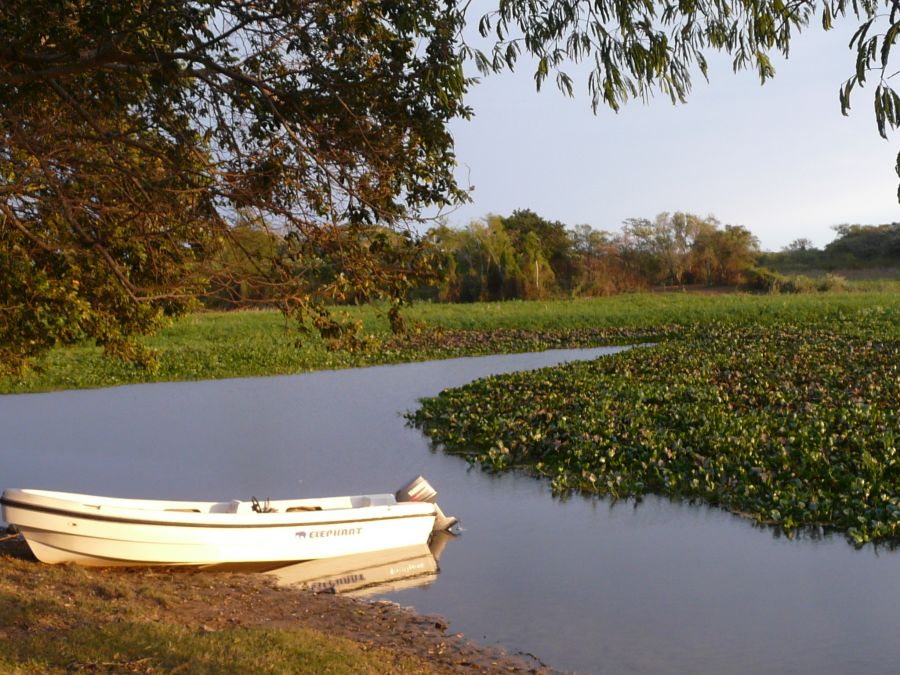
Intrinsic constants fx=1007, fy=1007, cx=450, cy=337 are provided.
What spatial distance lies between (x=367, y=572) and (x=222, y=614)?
8.55 ft

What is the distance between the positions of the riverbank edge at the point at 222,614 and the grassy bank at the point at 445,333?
16.4 metres

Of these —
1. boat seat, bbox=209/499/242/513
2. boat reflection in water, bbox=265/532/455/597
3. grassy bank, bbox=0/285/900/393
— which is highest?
grassy bank, bbox=0/285/900/393

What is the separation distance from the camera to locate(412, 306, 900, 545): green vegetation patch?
12.8 meters

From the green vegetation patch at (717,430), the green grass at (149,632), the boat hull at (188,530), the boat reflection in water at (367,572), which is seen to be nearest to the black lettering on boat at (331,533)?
the boat hull at (188,530)

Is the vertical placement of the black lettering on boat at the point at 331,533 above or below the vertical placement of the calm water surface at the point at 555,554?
above

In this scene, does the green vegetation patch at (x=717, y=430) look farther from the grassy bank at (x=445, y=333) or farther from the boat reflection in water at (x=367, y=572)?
the grassy bank at (x=445, y=333)

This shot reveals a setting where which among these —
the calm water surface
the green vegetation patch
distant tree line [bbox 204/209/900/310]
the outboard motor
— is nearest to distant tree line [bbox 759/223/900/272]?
distant tree line [bbox 204/209/900/310]

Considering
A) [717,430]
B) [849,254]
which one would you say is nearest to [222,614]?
[717,430]

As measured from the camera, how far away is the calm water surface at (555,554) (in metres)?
8.60

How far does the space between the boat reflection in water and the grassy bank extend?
15261 millimetres

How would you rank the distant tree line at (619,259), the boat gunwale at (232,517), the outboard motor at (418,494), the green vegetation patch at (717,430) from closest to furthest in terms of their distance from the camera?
the boat gunwale at (232,517) → the outboard motor at (418,494) → the green vegetation patch at (717,430) → the distant tree line at (619,259)

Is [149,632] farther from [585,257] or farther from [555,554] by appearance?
[585,257]

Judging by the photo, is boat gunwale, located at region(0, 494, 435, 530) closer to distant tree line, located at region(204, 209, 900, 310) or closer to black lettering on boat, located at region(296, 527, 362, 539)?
black lettering on boat, located at region(296, 527, 362, 539)

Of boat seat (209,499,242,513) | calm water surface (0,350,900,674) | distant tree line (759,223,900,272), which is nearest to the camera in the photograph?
calm water surface (0,350,900,674)
